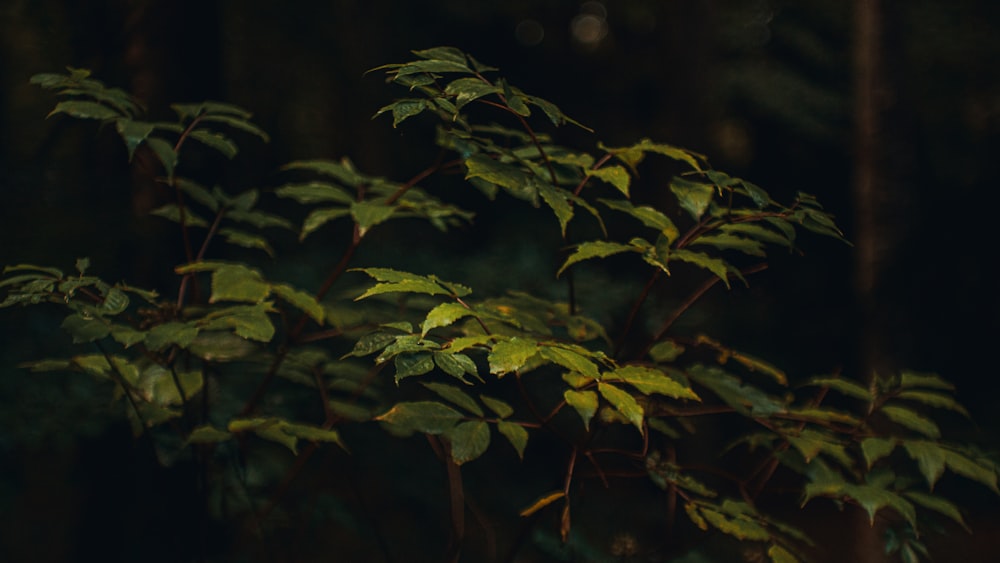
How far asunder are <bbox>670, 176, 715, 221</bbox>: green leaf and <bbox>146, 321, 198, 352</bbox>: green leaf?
29.9 inches

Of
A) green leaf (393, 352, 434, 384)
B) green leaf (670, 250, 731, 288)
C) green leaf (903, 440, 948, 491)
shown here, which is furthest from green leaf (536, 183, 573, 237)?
green leaf (903, 440, 948, 491)

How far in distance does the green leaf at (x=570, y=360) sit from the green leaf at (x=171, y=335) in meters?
0.54

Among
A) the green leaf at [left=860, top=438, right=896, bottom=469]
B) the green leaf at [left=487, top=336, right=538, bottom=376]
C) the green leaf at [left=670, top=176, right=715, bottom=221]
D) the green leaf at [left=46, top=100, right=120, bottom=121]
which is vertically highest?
the green leaf at [left=46, top=100, right=120, bottom=121]

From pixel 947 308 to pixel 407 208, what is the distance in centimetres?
552

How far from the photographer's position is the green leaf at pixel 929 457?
1.19 meters

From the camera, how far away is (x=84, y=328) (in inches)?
48.6

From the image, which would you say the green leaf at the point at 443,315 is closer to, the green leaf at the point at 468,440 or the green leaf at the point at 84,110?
the green leaf at the point at 468,440

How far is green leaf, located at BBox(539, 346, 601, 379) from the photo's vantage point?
1024 mm

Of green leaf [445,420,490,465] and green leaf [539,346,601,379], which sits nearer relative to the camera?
green leaf [539,346,601,379]

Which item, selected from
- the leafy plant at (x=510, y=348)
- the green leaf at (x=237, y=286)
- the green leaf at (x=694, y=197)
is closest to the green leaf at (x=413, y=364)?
the leafy plant at (x=510, y=348)

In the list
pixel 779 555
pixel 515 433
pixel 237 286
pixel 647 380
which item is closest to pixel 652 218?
pixel 647 380

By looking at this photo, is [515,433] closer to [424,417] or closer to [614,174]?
[424,417]

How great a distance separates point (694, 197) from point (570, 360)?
39cm

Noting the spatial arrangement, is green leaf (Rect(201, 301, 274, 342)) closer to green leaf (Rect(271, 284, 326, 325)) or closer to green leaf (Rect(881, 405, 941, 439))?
green leaf (Rect(271, 284, 326, 325))
